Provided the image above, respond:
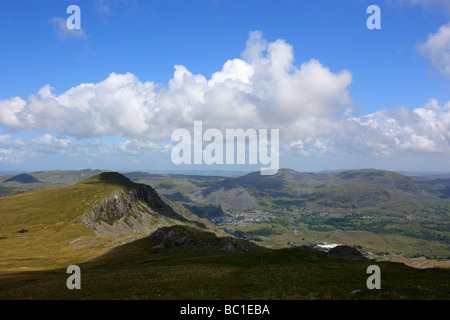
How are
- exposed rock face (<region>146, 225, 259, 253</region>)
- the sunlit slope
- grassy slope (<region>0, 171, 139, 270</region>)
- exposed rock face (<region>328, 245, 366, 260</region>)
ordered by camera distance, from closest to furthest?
exposed rock face (<region>328, 245, 366, 260</region>) → exposed rock face (<region>146, 225, 259, 253</region>) → grassy slope (<region>0, 171, 139, 270</region>) → the sunlit slope

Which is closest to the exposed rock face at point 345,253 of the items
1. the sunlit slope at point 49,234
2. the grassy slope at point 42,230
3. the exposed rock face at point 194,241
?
the exposed rock face at point 194,241

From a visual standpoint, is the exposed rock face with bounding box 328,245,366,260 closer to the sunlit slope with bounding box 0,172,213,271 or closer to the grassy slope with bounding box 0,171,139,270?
the sunlit slope with bounding box 0,172,213,271

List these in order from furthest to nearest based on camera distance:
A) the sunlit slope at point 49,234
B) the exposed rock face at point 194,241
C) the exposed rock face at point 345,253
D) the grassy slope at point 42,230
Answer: the sunlit slope at point 49,234
the grassy slope at point 42,230
the exposed rock face at point 194,241
the exposed rock face at point 345,253

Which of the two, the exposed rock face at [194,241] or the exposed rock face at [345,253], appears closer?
the exposed rock face at [345,253]

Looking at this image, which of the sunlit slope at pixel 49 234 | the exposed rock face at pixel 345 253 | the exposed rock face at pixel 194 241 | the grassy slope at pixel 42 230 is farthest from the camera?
the sunlit slope at pixel 49 234

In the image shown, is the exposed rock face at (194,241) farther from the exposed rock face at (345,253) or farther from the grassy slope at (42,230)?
the exposed rock face at (345,253)

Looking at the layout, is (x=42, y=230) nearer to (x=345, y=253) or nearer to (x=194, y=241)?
(x=194, y=241)

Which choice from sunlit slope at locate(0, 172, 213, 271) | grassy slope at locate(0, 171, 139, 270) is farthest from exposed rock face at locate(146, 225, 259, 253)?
grassy slope at locate(0, 171, 139, 270)
